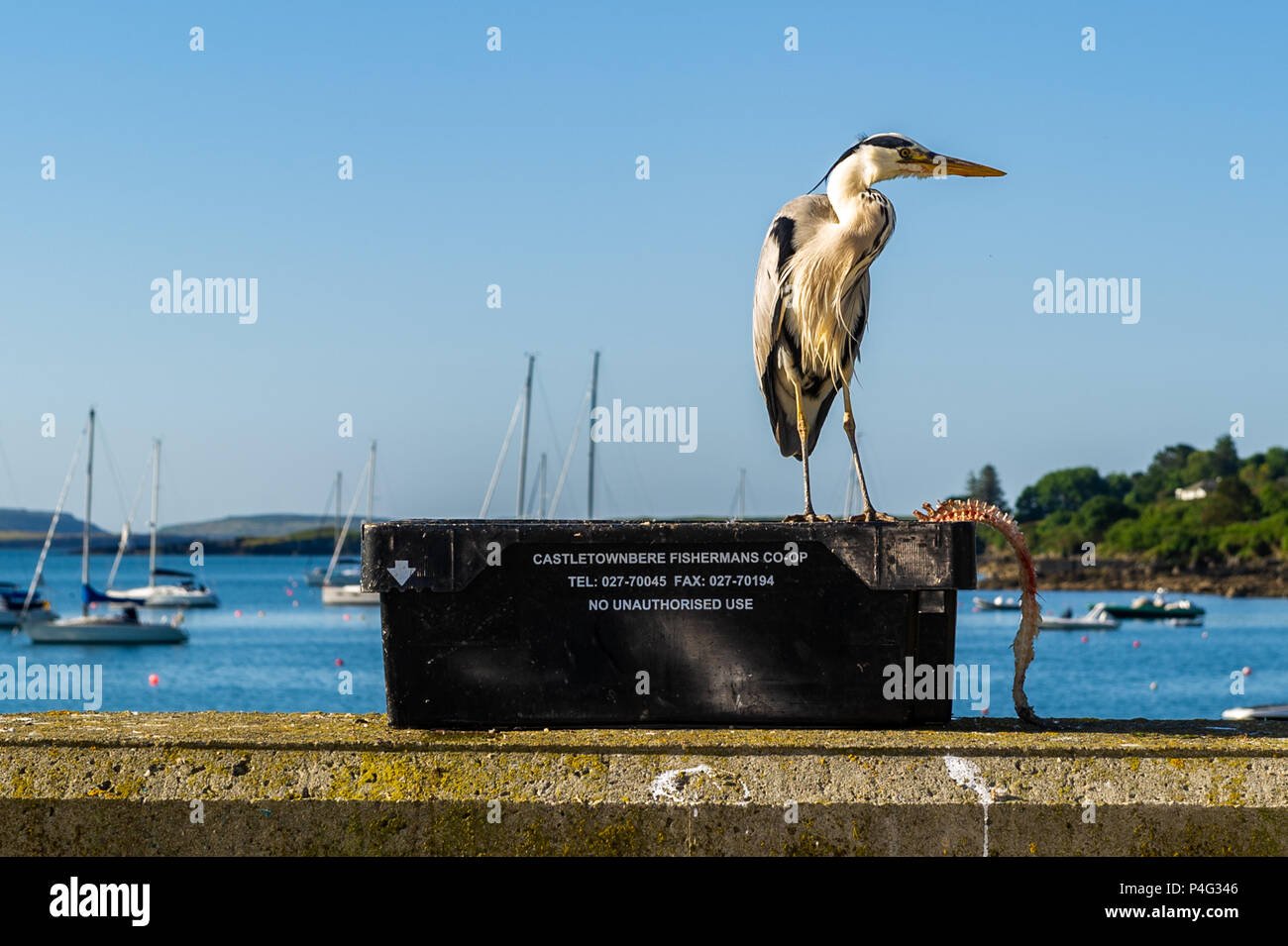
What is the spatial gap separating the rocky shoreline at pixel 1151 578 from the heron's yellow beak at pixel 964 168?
127 meters

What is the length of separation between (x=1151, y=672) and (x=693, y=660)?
67111 mm

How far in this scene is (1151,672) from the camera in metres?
66.4

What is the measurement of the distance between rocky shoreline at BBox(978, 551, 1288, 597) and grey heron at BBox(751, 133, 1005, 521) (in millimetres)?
126722

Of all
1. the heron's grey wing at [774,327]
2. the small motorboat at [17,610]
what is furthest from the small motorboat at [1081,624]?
the heron's grey wing at [774,327]

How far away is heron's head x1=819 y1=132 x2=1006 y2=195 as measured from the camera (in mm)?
5137

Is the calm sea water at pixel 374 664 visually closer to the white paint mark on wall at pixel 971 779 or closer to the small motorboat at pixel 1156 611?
the small motorboat at pixel 1156 611

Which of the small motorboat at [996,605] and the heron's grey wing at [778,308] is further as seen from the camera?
the small motorboat at [996,605]

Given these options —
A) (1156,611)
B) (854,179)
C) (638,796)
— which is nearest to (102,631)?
(854,179)

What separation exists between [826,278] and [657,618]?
1542 mm

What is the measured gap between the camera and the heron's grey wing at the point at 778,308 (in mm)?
5336

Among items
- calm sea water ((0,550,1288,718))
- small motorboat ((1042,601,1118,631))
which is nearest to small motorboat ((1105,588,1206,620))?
calm sea water ((0,550,1288,718))
